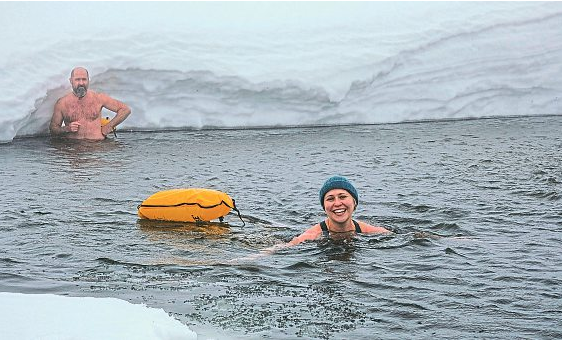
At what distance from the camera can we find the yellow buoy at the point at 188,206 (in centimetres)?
864

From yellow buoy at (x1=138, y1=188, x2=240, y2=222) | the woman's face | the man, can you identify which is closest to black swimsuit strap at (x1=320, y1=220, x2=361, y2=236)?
the woman's face

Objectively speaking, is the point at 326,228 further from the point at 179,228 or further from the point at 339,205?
the point at 179,228

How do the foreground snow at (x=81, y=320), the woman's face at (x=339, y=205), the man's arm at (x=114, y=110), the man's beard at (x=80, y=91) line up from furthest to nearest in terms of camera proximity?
the man's arm at (x=114, y=110), the man's beard at (x=80, y=91), the woman's face at (x=339, y=205), the foreground snow at (x=81, y=320)

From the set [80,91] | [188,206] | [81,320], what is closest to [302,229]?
[188,206]

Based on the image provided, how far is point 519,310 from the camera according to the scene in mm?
6105

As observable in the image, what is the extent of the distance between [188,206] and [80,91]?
17.2 feet

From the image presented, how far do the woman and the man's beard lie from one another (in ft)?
18.9

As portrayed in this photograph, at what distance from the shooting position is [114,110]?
1375cm

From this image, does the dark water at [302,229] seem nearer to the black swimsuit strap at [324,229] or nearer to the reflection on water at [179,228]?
the reflection on water at [179,228]

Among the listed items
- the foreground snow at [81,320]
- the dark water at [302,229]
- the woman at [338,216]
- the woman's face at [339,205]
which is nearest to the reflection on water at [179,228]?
the dark water at [302,229]

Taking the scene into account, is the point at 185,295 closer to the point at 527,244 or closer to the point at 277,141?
the point at 527,244

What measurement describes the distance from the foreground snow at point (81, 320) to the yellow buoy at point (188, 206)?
271 centimetres

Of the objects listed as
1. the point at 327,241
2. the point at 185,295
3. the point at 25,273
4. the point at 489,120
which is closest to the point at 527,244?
the point at 327,241

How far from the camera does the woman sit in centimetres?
839
